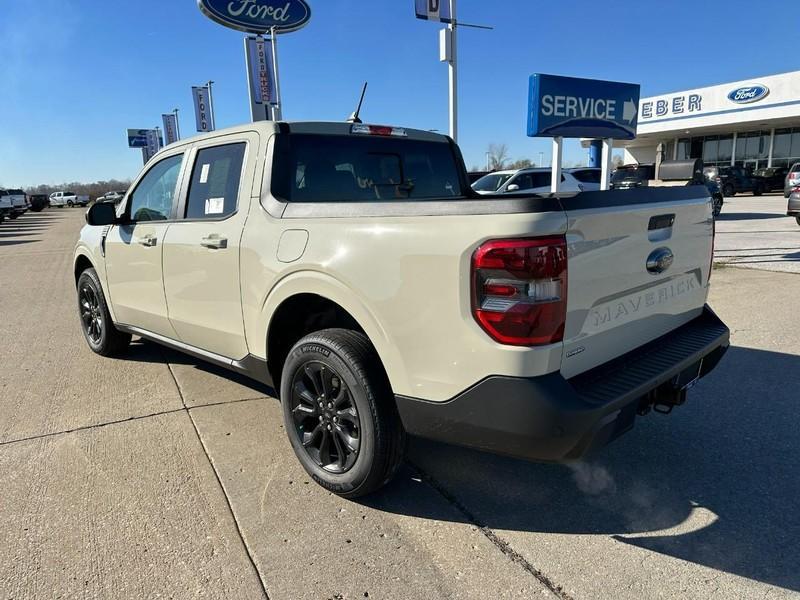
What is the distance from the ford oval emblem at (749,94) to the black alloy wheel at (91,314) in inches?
1552

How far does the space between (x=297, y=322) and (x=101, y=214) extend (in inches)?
88.7

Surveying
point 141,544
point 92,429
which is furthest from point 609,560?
point 92,429

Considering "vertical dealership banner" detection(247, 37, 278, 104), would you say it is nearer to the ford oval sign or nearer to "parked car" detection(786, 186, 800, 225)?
the ford oval sign

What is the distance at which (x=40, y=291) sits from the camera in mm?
9062

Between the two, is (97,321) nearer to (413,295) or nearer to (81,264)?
(81,264)

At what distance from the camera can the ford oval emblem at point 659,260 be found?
2574 mm

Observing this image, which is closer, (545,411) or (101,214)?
(545,411)

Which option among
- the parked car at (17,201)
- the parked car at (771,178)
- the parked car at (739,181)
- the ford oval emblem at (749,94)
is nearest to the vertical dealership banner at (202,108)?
the parked car at (17,201)

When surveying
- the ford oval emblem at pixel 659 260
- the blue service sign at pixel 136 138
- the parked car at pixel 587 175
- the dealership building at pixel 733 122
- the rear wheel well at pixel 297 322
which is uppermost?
the blue service sign at pixel 136 138

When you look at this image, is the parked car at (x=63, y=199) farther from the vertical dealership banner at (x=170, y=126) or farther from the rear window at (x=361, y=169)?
the rear window at (x=361, y=169)

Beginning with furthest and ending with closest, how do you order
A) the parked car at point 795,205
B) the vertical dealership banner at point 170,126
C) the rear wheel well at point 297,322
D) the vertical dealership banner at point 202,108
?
the vertical dealership banner at point 170,126 < the vertical dealership banner at point 202,108 < the parked car at point 795,205 < the rear wheel well at point 297,322

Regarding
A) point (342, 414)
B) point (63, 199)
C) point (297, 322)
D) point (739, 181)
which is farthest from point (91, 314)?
point (63, 199)

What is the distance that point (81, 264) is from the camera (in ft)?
17.8

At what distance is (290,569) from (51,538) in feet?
3.75
